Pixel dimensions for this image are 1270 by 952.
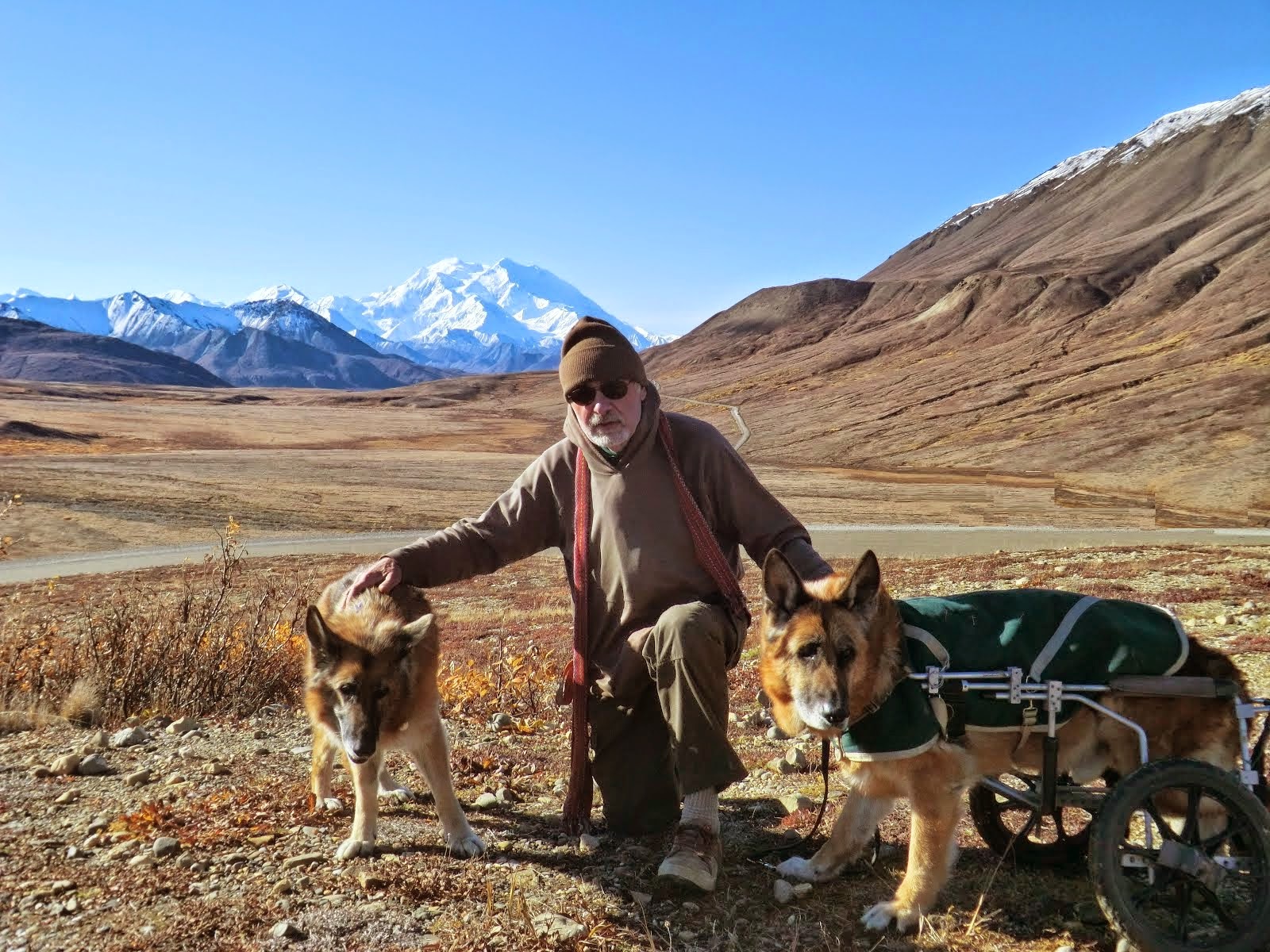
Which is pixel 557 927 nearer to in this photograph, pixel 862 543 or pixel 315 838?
pixel 315 838

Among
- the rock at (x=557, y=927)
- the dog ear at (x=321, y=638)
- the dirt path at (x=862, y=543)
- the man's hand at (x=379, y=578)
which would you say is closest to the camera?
the rock at (x=557, y=927)

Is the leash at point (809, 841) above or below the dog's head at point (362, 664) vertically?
below

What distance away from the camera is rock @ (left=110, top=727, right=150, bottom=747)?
6340 mm

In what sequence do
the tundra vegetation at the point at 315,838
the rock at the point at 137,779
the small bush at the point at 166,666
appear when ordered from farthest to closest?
the small bush at the point at 166,666 < the rock at the point at 137,779 < the tundra vegetation at the point at 315,838

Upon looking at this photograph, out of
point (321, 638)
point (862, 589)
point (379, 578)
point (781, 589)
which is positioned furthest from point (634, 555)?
point (321, 638)

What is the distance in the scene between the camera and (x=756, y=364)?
12306cm

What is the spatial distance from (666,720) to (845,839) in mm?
1116

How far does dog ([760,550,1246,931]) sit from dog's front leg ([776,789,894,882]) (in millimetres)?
315

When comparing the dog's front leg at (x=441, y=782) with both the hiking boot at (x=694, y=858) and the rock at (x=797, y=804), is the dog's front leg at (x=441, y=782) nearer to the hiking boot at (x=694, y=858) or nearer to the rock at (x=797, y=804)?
the hiking boot at (x=694, y=858)

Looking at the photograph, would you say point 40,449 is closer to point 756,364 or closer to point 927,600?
point 927,600

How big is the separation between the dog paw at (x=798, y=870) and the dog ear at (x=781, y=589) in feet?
4.54

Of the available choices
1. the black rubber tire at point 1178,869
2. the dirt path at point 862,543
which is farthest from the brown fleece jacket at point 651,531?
the dirt path at point 862,543

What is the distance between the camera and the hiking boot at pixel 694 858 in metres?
4.27

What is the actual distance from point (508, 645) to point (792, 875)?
8550 mm
